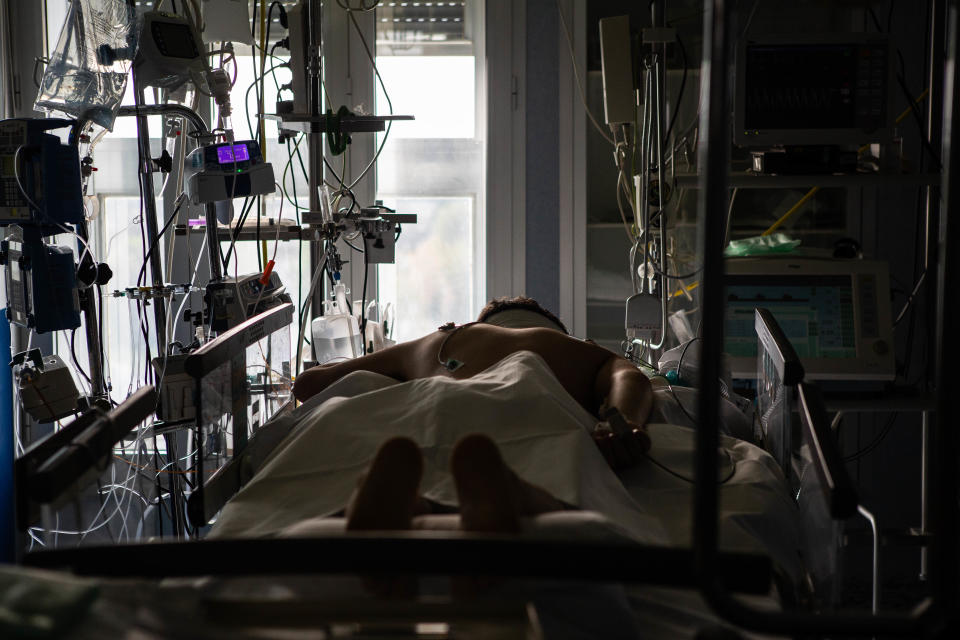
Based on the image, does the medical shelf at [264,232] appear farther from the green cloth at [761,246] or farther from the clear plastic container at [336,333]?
the green cloth at [761,246]

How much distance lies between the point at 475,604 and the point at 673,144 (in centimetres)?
264

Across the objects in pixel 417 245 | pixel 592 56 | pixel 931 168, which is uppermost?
pixel 592 56

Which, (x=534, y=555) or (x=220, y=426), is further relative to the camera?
(x=220, y=426)

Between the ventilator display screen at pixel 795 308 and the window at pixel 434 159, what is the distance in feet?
3.75

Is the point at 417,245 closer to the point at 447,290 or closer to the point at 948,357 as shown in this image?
the point at 447,290

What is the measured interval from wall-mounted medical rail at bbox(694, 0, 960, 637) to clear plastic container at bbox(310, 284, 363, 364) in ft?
6.72

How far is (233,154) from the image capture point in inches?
95.7

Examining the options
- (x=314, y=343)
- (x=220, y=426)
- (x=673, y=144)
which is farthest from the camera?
(x=673, y=144)

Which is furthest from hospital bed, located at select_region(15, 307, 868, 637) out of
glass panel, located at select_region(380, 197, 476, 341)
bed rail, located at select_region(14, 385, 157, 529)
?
glass panel, located at select_region(380, 197, 476, 341)

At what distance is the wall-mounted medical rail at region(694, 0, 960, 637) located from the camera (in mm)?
799

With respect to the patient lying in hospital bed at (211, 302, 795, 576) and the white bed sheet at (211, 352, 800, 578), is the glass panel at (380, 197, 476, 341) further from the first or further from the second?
the white bed sheet at (211, 352, 800, 578)

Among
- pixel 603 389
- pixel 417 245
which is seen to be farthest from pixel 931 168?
pixel 417 245

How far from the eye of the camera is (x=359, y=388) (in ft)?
7.29

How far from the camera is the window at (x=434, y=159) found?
365 centimetres
